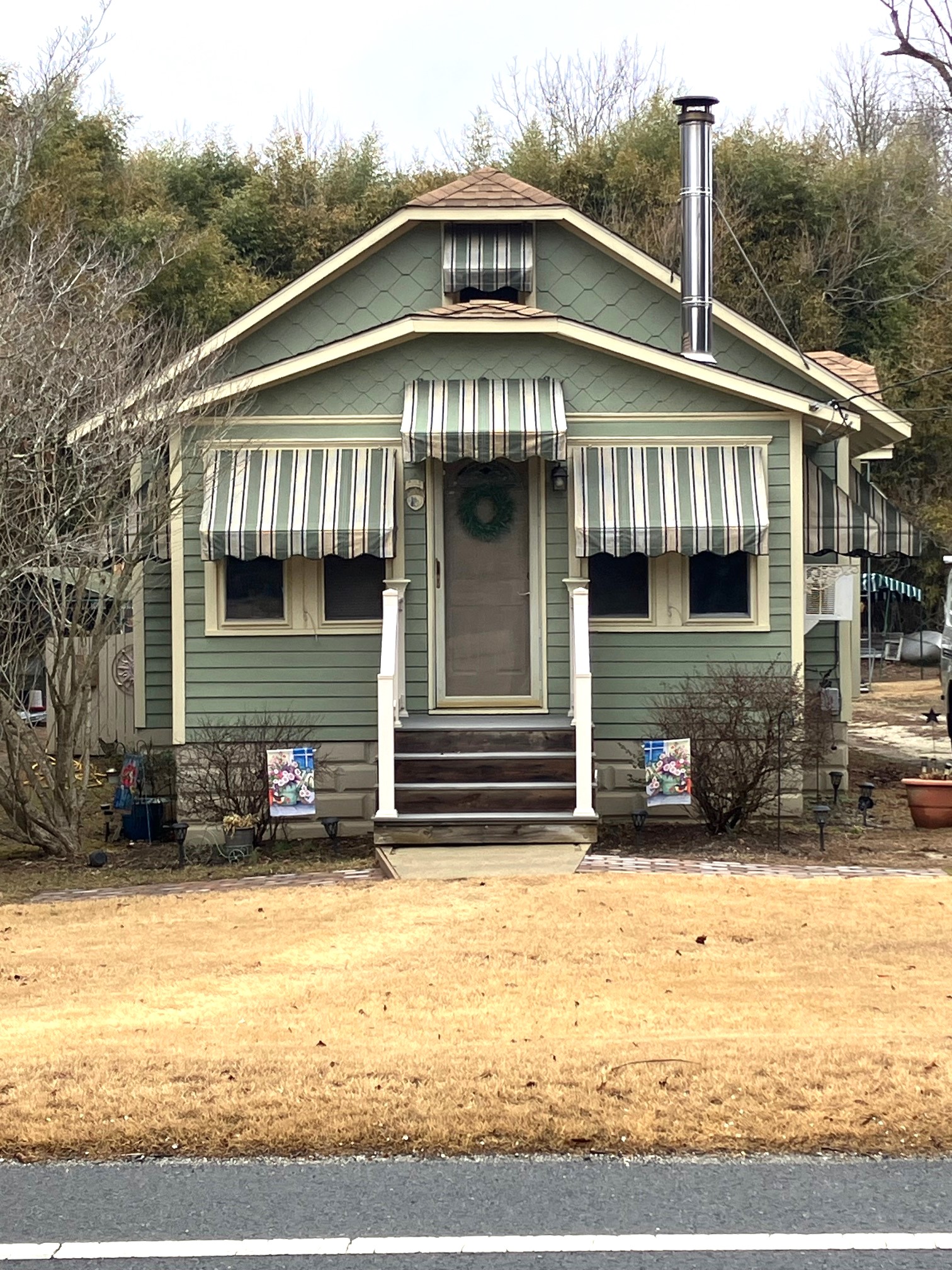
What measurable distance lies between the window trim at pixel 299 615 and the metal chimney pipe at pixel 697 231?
3946mm

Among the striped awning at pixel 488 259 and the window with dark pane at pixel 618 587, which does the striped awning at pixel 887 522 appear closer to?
the window with dark pane at pixel 618 587

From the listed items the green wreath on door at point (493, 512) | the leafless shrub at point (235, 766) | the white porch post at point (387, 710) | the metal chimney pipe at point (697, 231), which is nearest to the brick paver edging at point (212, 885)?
the white porch post at point (387, 710)

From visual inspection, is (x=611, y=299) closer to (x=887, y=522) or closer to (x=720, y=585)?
(x=720, y=585)

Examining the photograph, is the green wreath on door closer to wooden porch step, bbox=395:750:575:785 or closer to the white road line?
wooden porch step, bbox=395:750:575:785

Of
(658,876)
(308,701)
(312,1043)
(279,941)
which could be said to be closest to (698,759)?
(658,876)

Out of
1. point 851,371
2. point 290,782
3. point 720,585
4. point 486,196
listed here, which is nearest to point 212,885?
point 290,782

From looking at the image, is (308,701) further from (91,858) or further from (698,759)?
(698,759)

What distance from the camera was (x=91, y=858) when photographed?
1333cm

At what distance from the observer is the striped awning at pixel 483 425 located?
13594 mm

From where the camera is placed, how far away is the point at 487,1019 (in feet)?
23.8

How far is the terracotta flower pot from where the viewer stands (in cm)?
1413

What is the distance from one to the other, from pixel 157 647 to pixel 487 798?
443 centimetres

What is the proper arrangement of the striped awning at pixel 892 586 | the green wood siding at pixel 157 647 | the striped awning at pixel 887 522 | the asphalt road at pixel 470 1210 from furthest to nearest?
the striped awning at pixel 892 586 → the striped awning at pixel 887 522 → the green wood siding at pixel 157 647 → the asphalt road at pixel 470 1210

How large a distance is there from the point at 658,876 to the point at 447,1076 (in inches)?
204
